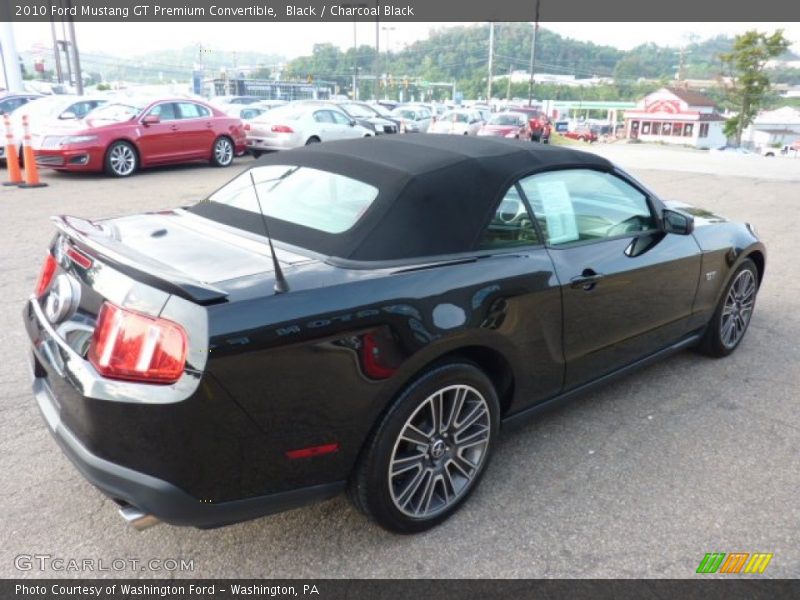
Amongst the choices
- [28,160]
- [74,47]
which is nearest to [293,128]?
[28,160]

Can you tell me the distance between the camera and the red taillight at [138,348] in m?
2.08

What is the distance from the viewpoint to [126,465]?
2.13 metres

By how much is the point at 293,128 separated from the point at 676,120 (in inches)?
2953

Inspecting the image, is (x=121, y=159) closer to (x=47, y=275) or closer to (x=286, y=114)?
(x=286, y=114)

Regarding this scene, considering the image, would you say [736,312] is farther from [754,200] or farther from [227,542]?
[754,200]

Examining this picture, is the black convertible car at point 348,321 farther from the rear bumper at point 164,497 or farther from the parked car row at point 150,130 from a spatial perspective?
the parked car row at point 150,130

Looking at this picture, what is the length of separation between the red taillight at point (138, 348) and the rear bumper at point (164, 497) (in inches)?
12.3

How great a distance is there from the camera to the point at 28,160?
11258 mm

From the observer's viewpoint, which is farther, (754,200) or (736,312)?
(754,200)

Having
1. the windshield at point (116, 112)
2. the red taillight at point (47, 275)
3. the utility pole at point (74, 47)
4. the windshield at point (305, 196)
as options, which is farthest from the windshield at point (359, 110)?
the red taillight at point (47, 275)

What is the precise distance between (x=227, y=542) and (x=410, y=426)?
2.84 ft

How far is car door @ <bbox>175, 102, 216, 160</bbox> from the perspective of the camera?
13914 millimetres

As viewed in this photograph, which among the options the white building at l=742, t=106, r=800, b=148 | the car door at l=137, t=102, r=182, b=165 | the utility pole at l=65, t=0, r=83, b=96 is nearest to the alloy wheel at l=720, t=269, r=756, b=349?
the car door at l=137, t=102, r=182, b=165
